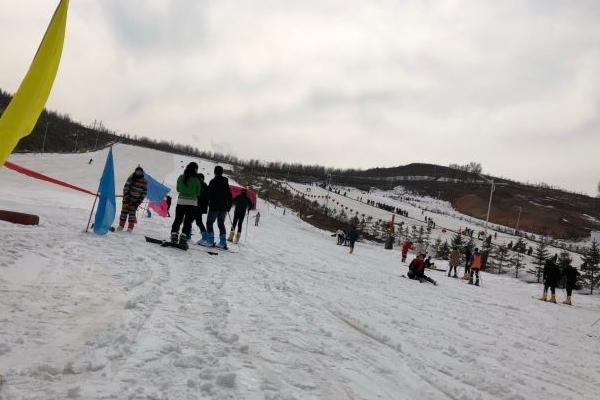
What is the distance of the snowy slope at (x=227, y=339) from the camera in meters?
3.19

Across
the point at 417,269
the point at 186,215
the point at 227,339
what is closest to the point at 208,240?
the point at 186,215

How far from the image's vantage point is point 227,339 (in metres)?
4.21

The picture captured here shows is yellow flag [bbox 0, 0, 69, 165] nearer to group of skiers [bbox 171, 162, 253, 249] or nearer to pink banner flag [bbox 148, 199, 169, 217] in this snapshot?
group of skiers [bbox 171, 162, 253, 249]

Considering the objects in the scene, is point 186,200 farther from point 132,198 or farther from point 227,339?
point 227,339

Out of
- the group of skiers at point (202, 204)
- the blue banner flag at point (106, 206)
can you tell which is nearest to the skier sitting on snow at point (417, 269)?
the group of skiers at point (202, 204)

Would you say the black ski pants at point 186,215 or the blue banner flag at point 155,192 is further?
the blue banner flag at point 155,192

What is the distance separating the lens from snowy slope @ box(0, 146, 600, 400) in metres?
3.19

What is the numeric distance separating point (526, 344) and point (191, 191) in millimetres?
7121

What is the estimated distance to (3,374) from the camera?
2.81 m

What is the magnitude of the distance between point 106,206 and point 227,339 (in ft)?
23.2

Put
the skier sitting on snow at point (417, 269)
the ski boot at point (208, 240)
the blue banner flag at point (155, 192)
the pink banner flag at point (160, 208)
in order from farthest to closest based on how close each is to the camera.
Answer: the pink banner flag at point (160, 208)
the blue banner flag at point (155, 192)
the skier sitting on snow at point (417, 269)
the ski boot at point (208, 240)

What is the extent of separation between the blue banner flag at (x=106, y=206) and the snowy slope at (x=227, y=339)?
1.08 metres

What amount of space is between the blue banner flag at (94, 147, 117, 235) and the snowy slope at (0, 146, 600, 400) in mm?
1079

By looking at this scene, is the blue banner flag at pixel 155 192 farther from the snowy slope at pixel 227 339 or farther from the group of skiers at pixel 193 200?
the snowy slope at pixel 227 339
